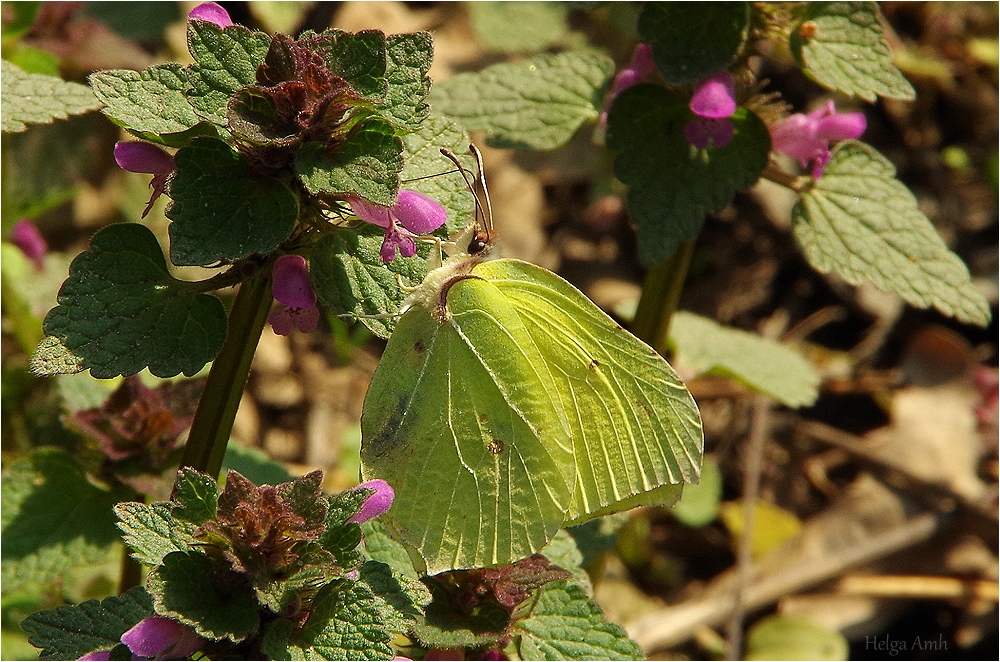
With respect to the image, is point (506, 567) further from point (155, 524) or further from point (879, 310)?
point (879, 310)

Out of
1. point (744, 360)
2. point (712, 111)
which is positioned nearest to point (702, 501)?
point (744, 360)

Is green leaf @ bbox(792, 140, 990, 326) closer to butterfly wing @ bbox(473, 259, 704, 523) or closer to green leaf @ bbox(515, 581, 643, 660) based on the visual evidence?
butterfly wing @ bbox(473, 259, 704, 523)

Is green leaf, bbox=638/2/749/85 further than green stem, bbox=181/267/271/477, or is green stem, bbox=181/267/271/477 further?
green leaf, bbox=638/2/749/85

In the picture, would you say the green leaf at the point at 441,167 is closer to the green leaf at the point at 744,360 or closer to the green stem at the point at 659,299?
the green stem at the point at 659,299

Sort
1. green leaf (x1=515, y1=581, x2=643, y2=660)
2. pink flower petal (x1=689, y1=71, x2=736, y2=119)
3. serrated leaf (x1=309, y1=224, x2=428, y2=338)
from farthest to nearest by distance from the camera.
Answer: pink flower petal (x1=689, y1=71, x2=736, y2=119)
green leaf (x1=515, y1=581, x2=643, y2=660)
serrated leaf (x1=309, y1=224, x2=428, y2=338)

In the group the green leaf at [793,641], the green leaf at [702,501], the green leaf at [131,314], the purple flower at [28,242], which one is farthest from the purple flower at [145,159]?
the green leaf at [793,641]

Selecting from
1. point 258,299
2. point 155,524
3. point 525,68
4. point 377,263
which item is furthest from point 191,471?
point 525,68

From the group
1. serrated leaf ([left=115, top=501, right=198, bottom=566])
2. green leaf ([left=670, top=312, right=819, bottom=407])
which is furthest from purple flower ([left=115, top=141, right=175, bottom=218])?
green leaf ([left=670, top=312, right=819, bottom=407])
